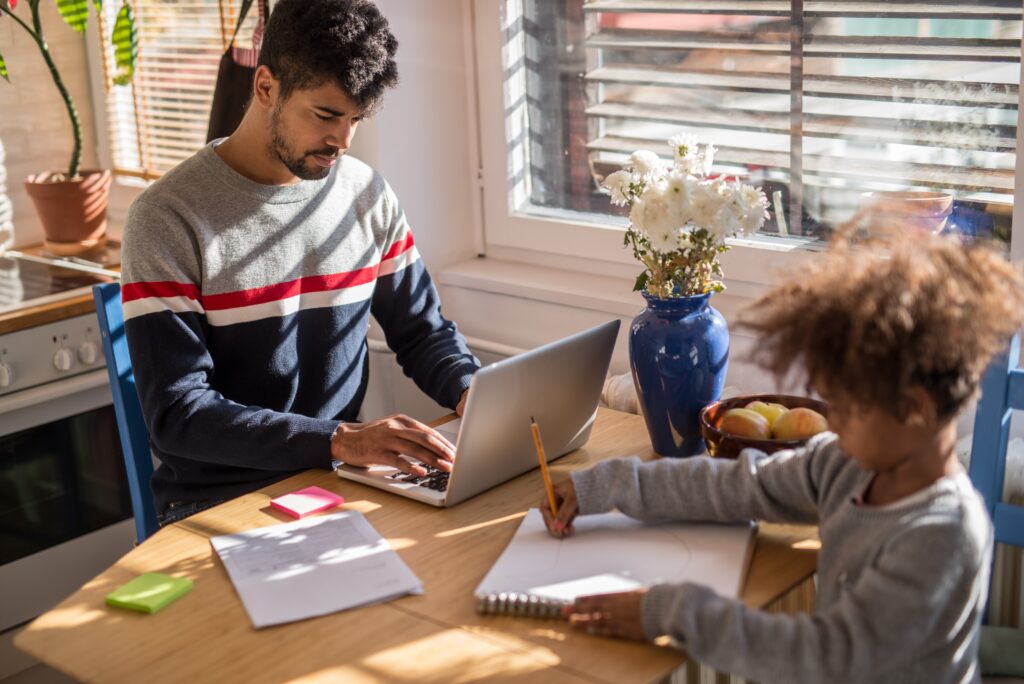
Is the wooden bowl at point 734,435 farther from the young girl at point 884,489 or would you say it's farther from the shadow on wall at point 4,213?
the shadow on wall at point 4,213

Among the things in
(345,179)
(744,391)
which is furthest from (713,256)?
(345,179)

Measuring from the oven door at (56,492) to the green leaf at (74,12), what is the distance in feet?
2.57

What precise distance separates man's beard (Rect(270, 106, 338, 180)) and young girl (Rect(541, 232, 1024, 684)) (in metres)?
0.89

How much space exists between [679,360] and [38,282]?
1.59m

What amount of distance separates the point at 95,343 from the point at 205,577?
47.5 inches

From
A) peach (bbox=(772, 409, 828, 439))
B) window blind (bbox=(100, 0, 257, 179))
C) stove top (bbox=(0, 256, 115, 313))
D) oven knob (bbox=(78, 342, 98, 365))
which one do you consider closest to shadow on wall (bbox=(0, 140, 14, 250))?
stove top (bbox=(0, 256, 115, 313))

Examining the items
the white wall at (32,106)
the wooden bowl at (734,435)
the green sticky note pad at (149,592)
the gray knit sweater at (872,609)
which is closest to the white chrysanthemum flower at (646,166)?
the wooden bowl at (734,435)

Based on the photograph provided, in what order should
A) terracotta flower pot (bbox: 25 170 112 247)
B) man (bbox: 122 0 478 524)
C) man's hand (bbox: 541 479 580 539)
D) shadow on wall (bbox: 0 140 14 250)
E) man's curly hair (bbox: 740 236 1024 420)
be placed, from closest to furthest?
man's curly hair (bbox: 740 236 1024 420) → man's hand (bbox: 541 479 580 539) → man (bbox: 122 0 478 524) → terracotta flower pot (bbox: 25 170 112 247) → shadow on wall (bbox: 0 140 14 250)

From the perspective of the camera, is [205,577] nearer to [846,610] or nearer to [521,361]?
[521,361]

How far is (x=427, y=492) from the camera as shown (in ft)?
5.35

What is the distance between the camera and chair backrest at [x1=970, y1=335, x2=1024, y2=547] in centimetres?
153

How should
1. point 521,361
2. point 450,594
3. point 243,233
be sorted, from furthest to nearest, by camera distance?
point 243,233
point 521,361
point 450,594

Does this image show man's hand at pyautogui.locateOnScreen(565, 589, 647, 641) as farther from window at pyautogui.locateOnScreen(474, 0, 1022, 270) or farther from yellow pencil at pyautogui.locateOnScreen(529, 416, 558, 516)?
window at pyautogui.locateOnScreen(474, 0, 1022, 270)

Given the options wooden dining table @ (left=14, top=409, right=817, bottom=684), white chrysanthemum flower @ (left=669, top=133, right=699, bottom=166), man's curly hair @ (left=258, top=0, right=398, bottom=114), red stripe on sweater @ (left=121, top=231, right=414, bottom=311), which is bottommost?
wooden dining table @ (left=14, top=409, right=817, bottom=684)
